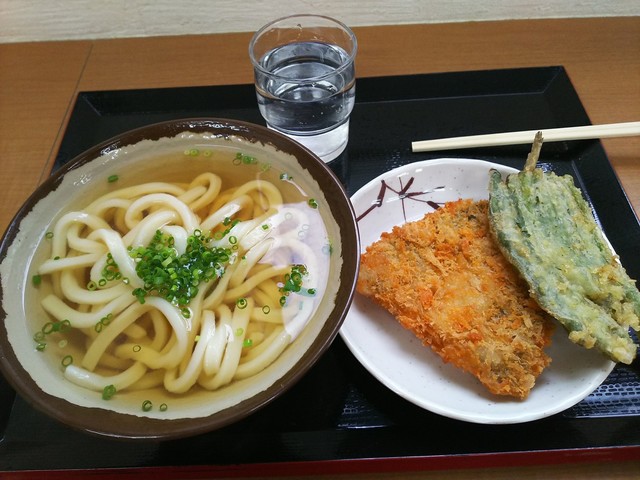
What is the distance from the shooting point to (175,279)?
1253 millimetres

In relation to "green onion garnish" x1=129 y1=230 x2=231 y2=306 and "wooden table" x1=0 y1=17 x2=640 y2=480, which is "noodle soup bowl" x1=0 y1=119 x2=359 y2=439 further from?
"wooden table" x1=0 y1=17 x2=640 y2=480

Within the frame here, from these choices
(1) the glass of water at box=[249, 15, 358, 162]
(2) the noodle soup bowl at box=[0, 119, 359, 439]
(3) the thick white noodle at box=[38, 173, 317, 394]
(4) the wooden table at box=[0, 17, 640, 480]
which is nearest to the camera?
(2) the noodle soup bowl at box=[0, 119, 359, 439]

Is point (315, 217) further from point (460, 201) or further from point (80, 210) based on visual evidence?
point (80, 210)

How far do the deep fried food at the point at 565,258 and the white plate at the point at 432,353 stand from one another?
11cm

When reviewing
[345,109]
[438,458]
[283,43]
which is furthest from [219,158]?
[438,458]

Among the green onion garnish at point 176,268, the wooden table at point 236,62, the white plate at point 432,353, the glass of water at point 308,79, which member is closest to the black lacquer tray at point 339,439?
the white plate at point 432,353

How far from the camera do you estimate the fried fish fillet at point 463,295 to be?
1263 mm

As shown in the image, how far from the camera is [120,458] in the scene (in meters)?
1.22

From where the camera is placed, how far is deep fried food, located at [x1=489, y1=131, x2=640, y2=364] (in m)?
1.25

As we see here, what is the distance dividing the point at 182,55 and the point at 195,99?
0.41m

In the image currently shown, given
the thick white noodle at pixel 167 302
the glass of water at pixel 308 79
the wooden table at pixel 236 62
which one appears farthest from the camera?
the wooden table at pixel 236 62

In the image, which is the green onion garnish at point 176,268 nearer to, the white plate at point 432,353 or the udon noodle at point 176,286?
the udon noodle at point 176,286

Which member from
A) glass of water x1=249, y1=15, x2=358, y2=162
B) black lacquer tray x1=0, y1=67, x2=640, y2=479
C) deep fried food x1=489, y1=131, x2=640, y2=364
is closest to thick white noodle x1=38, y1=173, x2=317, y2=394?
black lacquer tray x1=0, y1=67, x2=640, y2=479

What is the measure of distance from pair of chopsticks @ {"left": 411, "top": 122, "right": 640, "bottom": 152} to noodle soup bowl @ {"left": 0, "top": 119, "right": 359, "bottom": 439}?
28.5 inches
